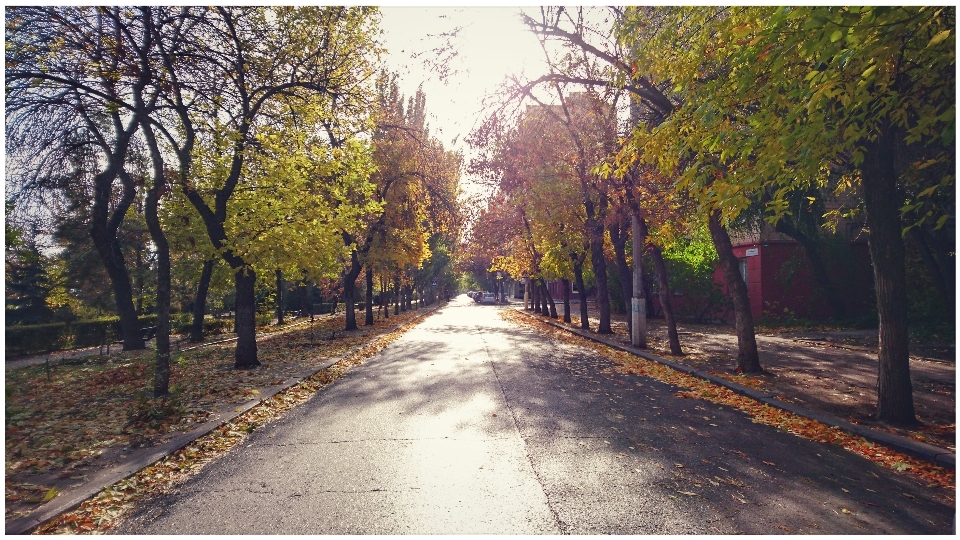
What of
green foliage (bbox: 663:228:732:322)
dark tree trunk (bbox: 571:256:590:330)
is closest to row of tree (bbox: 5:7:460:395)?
dark tree trunk (bbox: 571:256:590:330)

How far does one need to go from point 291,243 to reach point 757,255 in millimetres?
21619

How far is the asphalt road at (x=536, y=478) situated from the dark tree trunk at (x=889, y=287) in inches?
65.2

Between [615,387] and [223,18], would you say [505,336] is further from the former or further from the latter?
[223,18]

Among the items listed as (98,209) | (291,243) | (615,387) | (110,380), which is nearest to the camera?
(615,387)

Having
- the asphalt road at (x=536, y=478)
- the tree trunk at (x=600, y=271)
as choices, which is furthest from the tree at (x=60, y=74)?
the tree trunk at (x=600, y=271)

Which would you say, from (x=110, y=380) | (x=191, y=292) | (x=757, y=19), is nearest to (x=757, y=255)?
(x=757, y=19)

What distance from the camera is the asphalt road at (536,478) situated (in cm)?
395

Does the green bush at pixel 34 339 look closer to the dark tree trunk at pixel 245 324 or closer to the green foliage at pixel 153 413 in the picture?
the dark tree trunk at pixel 245 324

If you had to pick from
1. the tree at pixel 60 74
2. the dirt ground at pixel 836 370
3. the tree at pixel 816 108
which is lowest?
the dirt ground at pixel 836 370

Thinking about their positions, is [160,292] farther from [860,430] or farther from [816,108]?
[860,430]

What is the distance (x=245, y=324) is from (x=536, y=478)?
1046 cm

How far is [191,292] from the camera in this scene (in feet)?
122

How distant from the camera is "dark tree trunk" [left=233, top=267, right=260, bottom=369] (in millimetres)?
12977

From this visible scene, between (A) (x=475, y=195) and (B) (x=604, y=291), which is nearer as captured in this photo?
(B) (x=604, y=291)
